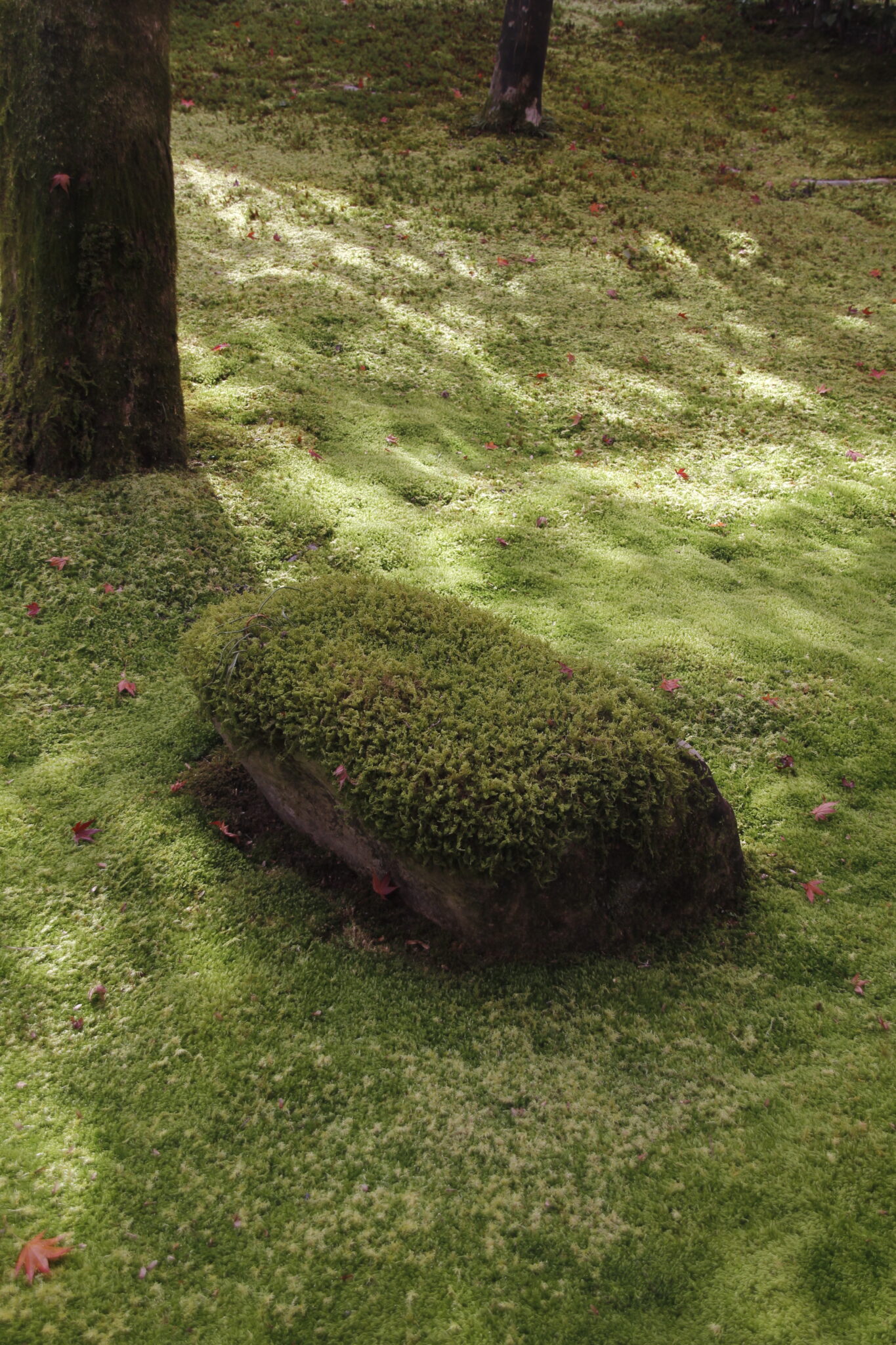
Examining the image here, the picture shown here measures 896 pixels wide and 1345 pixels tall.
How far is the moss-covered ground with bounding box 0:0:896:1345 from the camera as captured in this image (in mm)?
2516

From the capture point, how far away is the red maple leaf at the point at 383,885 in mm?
3424

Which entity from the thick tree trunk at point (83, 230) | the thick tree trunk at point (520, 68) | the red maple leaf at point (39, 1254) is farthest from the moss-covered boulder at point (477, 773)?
the thick tree trunk at point (520, 68)

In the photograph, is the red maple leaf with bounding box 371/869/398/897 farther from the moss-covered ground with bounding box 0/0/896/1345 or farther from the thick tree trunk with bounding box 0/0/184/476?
the thick tree trunk with bounding box 0/0/184/476

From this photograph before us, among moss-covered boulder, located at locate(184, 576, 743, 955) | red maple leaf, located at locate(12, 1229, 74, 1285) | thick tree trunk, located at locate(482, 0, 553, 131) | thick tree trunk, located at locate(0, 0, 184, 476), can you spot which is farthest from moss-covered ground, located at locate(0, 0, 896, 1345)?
thick tree trunk, located at locate(482, 0, 553, 131)

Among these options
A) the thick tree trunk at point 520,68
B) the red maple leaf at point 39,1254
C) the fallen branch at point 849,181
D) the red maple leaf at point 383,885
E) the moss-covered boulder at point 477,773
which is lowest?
the red maple leaf at point 39,1254

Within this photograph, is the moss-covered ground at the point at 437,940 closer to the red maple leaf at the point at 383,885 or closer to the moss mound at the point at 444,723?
the red maple leaf at the point at 383,885

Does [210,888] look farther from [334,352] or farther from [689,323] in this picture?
[689,323]

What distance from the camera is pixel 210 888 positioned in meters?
3.54

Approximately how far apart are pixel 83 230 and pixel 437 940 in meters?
A: 4.35

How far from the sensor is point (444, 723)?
336 centimetres

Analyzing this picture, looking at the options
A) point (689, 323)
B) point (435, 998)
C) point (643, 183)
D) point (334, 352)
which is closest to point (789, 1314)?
point (435, 998)

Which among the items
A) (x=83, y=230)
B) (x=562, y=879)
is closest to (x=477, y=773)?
(x=562, y=879)

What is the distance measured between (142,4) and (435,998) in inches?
219

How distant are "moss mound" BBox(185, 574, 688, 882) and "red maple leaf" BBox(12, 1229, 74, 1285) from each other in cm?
155
